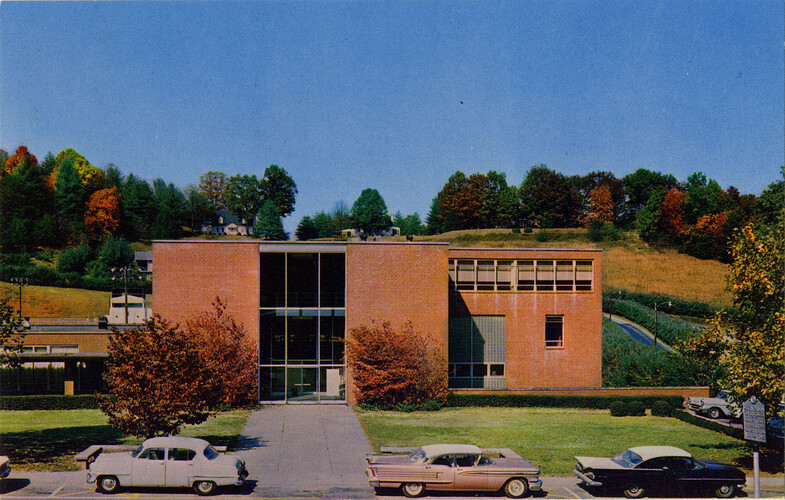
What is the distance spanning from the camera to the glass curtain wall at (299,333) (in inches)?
1425

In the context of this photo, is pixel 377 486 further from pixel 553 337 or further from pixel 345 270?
pixel 553 337

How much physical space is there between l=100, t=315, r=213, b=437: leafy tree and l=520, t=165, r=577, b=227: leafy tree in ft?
348

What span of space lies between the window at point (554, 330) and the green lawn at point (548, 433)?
19.8 ft

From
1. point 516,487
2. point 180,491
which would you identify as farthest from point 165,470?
point 516,487

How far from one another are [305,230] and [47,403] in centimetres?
9369

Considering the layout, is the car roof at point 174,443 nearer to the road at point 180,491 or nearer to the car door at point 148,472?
the car door at point 148,472

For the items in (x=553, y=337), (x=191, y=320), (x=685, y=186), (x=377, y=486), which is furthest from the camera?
(x=685, y=186)

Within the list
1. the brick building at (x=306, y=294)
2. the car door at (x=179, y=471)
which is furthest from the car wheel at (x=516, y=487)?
the brick building at (x=306, y=294)

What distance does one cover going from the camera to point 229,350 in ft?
115

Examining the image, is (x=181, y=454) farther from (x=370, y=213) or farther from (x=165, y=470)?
(x=370, y=213)

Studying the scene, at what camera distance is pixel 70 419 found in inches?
1286

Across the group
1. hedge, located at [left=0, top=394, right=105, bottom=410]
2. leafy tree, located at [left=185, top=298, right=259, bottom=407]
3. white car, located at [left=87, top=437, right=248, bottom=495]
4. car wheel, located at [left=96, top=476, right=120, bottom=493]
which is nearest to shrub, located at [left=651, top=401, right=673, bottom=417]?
leafy tree, located at [left=185, top=298, right=259, bottom=407]

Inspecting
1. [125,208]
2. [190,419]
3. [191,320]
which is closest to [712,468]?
[190,419]

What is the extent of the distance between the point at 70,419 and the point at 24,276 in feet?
184
